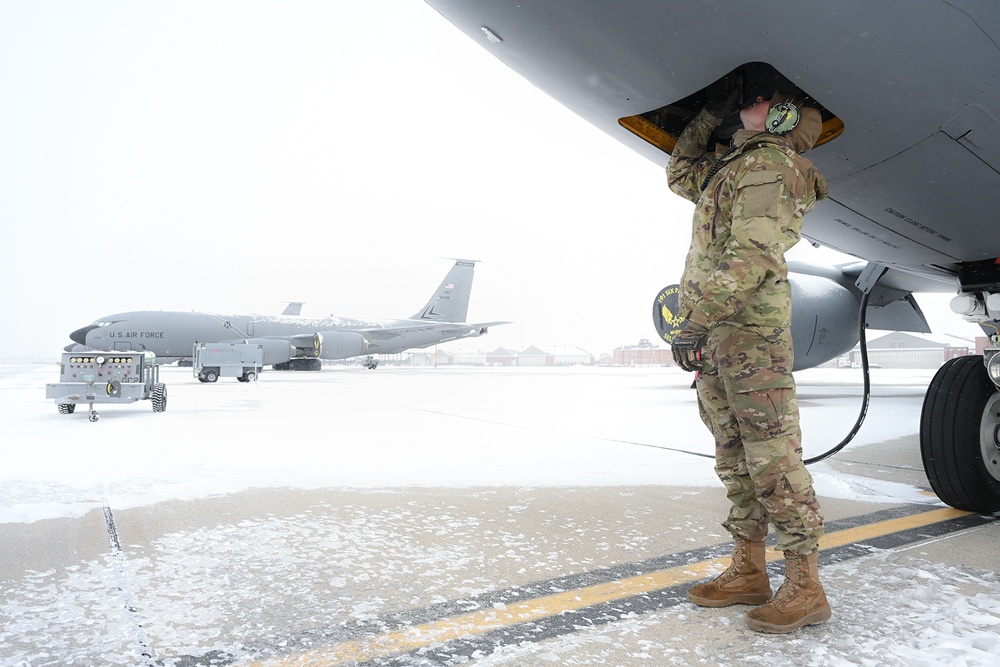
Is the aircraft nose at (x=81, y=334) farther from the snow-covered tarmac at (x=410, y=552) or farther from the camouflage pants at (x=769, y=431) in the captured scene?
the camouflage pants at (x=769, y=431)

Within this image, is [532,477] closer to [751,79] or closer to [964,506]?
[964,506]

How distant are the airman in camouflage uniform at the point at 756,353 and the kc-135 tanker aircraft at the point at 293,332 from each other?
20493 mm

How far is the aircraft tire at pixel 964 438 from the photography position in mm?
2754

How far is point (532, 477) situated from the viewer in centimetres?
382

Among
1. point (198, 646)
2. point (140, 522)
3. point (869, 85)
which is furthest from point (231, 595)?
point (869, 85)

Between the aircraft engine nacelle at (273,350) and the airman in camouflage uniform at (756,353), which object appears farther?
the aircraft engine nacelle at (273,350)

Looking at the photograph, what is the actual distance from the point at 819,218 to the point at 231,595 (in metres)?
2.95

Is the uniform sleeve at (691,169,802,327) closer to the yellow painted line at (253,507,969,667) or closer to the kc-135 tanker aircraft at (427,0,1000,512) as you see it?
the kc-135 tanker aircraft at (427,0,1000,512)

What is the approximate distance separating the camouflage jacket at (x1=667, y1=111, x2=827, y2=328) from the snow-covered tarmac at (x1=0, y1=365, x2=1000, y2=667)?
0.91 meters

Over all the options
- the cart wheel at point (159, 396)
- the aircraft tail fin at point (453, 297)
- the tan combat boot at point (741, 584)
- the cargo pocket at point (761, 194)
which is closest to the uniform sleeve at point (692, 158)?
the cargo pocket at point (761, 194)

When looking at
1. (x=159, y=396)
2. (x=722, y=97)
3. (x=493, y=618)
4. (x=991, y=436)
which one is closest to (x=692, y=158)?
(x=722, y=97)

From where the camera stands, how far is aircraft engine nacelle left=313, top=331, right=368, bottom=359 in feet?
79.9

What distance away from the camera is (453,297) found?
1394 inches

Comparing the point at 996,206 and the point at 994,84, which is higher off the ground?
the point at 994,84
